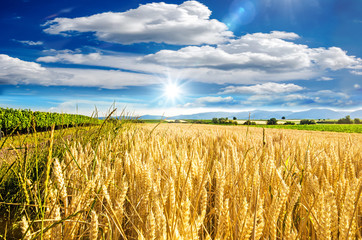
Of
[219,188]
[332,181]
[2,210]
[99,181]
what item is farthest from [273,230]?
[2,210]

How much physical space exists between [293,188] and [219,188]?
928 millimetres

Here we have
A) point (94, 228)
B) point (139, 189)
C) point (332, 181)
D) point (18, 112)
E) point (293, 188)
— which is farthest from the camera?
point (18, 112)

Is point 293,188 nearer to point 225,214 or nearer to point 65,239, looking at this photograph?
point 225,214

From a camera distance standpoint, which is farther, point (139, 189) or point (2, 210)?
point (2, 210)

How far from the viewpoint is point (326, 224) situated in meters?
0.91

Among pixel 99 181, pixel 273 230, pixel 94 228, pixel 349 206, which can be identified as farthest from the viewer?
pixel 99 181

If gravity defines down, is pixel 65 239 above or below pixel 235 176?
below

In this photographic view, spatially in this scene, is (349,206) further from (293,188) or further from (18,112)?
(18,112)

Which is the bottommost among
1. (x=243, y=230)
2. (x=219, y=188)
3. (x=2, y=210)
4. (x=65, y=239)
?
(x=2, y=210)

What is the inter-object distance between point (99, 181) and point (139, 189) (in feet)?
0.86

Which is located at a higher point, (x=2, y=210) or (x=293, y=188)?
(x=293, y=188)

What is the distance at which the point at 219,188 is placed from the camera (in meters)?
1.15

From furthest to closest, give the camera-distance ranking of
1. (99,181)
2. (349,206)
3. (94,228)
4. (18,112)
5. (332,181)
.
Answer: (18,112)
(332,181)
(99,181)
(349,206)
(94,228)

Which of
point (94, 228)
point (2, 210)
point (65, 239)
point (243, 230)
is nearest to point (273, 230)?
point (243, 230)
